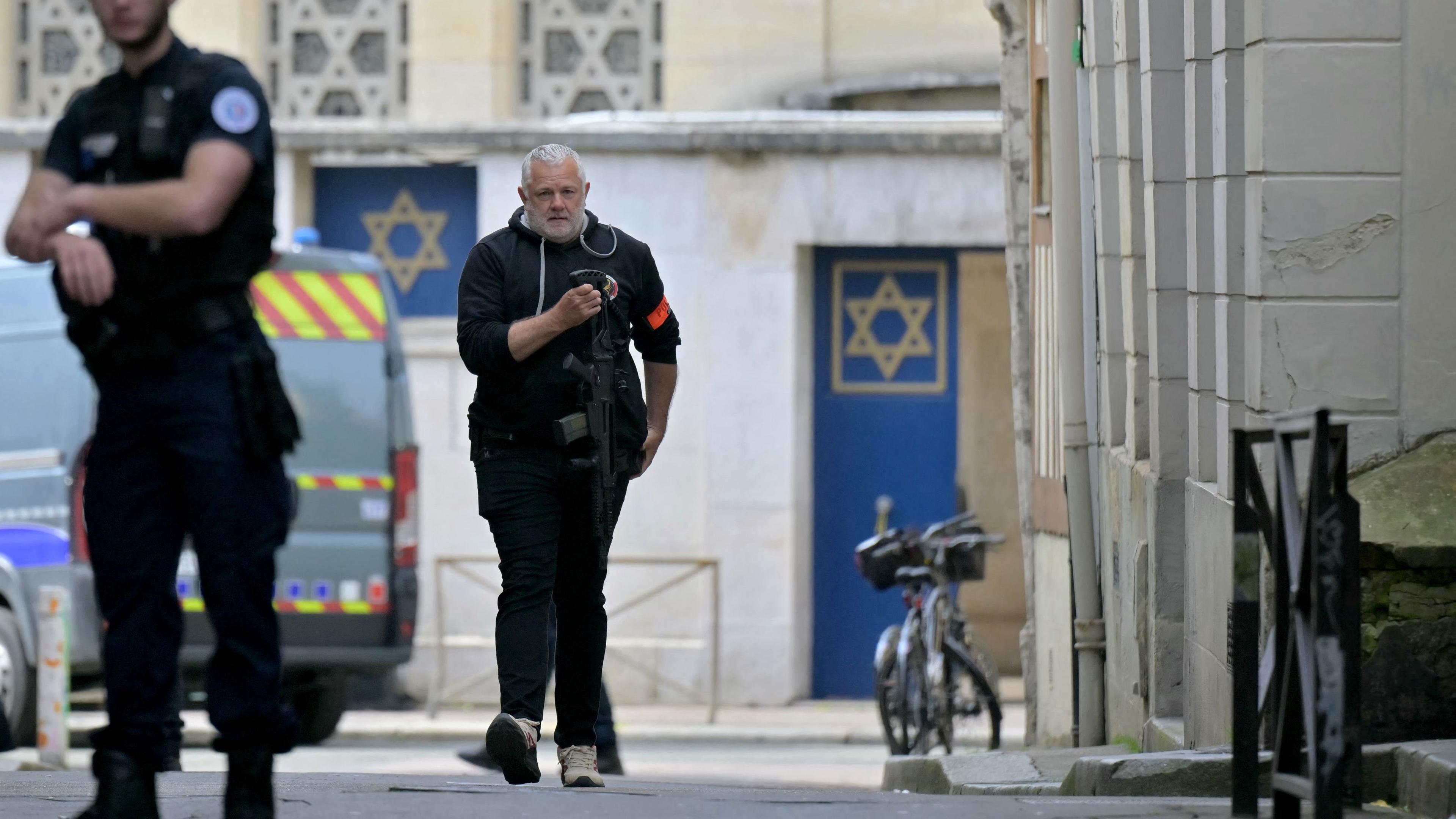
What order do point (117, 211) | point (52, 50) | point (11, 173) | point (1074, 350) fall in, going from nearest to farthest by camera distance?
point (117, 211) → point (1074, 350) → point (11, 173) → point (52, 50)

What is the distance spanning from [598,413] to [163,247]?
2097mm

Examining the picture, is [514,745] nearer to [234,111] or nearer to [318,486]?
[234,111]

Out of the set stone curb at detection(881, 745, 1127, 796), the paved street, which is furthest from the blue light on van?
the paved street

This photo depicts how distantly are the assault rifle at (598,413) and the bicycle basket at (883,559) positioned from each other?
6463mm

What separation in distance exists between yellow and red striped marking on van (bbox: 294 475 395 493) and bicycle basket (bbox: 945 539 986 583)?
3.06 metres

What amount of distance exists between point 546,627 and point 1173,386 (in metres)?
2.56

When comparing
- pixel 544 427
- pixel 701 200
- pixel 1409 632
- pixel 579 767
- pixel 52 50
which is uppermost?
pixel 52 50

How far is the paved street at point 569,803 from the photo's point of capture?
5.23 m

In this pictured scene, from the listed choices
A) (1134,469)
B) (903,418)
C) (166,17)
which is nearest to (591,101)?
(903,418)

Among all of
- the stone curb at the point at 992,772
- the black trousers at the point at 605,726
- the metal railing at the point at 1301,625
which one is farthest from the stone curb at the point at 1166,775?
the black trousers at the point at 605,726

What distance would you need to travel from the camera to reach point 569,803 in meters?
5.50

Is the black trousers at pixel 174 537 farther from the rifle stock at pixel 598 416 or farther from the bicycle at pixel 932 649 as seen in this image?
the bicycle at pixel 932 649

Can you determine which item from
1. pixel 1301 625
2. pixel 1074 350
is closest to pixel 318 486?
pixel 1074 350

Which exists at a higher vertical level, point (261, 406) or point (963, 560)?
point (261, 406)
